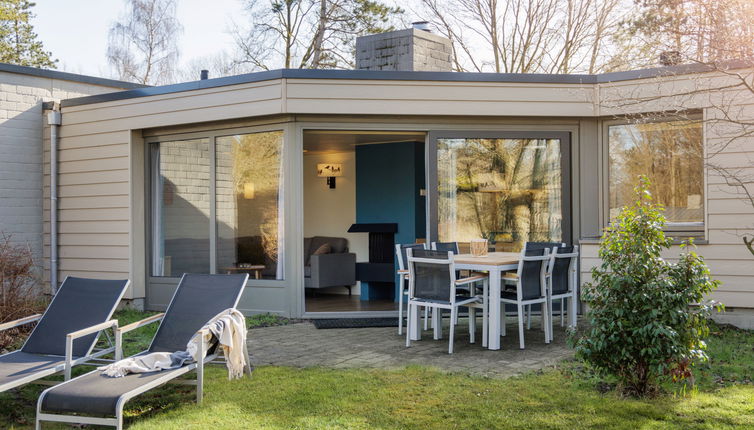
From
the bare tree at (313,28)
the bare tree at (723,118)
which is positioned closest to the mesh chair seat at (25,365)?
the bare tree at (723,118)

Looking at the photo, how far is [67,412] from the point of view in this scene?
3.90m

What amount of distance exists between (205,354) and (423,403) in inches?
60.1

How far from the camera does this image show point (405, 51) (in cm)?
907

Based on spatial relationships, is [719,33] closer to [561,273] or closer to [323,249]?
[561,273]

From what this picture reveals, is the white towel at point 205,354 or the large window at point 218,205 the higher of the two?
the large window at point 218,205

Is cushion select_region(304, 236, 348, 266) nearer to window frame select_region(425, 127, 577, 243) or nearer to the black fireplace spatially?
the black fireplace

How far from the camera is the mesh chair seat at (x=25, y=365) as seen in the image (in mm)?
4387

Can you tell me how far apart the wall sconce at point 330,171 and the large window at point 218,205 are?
3.04 meters

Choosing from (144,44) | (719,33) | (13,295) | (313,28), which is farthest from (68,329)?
(144,44)

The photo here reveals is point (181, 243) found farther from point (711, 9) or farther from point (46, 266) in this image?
point (711, 9)

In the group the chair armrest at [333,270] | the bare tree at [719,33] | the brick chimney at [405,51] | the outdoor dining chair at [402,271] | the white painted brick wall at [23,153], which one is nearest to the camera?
the bare tree at [719,33]

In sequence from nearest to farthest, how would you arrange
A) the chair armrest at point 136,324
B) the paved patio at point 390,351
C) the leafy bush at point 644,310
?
the leafy bush at point 644,310 < the chair armrest at point 136,324 < the paved patio at point 390,351

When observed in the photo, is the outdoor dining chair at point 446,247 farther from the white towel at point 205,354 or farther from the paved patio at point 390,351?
the white towel at point 205,354

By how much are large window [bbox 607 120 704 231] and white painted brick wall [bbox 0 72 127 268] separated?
759 cm
